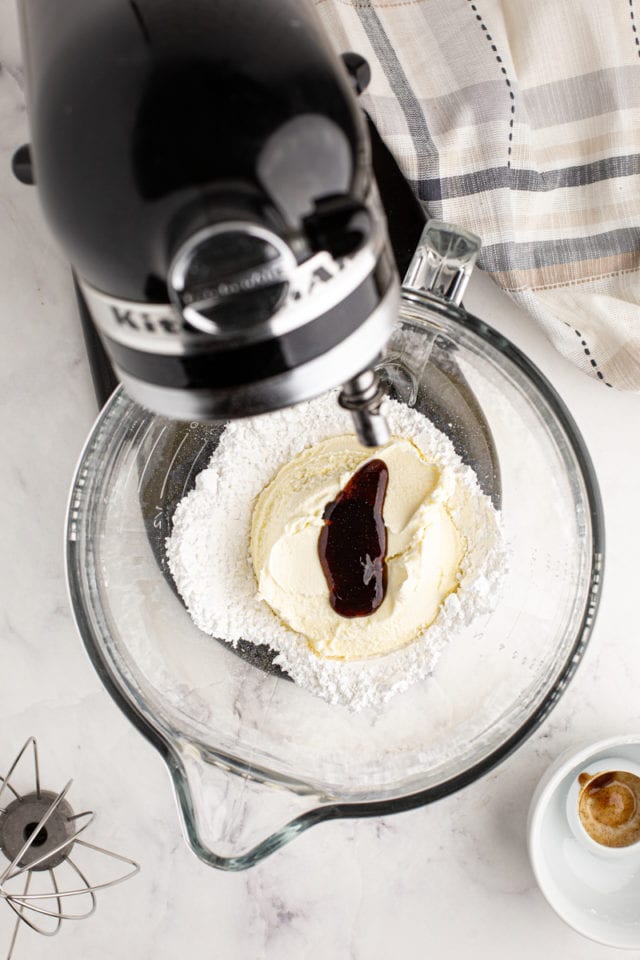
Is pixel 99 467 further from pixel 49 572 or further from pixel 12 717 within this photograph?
pixel 12 717

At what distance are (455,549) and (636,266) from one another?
366 millimetres

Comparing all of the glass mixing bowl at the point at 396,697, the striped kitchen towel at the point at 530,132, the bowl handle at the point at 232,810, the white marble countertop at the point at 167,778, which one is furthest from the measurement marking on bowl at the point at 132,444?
the striped kitchen towel at the point at 530,132

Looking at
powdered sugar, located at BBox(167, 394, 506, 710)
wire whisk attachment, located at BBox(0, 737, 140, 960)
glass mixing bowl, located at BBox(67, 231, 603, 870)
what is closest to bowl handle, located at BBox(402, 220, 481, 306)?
glass mixing bowl, located at BBox(67, 231, 603, 870)

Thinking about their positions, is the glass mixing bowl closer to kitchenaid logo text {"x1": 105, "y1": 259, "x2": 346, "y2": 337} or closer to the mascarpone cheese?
the mascarpone cheese

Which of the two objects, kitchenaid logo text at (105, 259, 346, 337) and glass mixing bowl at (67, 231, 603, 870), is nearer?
kitchenaid logo text at (105, 259, 346, 337)

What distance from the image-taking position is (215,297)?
43cm

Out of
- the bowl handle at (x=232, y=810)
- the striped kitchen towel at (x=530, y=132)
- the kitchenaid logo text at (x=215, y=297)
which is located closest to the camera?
the kitchenaid logo text at (x=215, y=297)

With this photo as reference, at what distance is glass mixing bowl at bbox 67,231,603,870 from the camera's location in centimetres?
83

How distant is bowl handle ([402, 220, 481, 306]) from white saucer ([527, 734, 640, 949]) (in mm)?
490

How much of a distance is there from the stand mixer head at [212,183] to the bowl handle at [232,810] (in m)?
0.46

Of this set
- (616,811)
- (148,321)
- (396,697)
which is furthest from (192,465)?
(616,811)

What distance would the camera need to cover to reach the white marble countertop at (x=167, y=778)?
3.21 ft

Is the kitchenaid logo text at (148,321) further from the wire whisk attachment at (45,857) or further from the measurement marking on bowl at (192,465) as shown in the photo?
the wire whisk attachment at (45,857)

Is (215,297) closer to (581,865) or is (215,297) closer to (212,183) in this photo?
(212,183)
